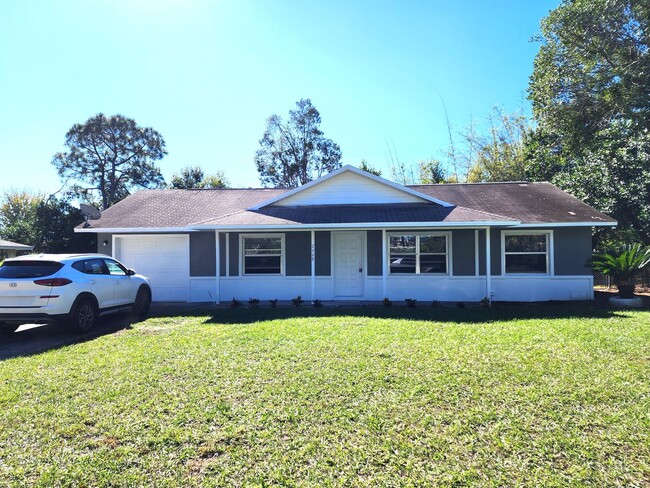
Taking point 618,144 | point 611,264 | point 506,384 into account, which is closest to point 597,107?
point 611,264

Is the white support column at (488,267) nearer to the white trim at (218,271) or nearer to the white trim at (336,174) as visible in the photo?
the white trim at (336,174)

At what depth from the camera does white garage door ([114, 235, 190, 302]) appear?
13.2 meters

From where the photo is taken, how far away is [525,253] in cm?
1244

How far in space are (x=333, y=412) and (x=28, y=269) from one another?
278 inches

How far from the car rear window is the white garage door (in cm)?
533

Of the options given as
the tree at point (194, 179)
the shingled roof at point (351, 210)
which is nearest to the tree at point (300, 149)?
the tree at point (194, 179)

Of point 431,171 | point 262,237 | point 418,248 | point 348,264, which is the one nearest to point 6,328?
point 262,237

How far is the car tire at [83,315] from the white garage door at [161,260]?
4.61 m

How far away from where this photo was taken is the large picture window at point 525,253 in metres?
12.4

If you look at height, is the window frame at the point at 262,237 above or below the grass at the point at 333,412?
above

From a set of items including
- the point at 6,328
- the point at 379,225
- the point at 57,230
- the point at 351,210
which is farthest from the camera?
the point at 57,230

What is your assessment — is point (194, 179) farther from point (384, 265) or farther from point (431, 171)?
point (384, 265)

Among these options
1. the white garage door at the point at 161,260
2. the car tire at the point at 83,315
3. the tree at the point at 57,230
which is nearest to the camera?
the car tire at the point at 83,315

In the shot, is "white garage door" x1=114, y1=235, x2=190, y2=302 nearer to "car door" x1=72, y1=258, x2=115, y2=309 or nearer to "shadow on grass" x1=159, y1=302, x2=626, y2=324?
"shadow on grass" x1=159, y1=302, x2=626, y2=324
